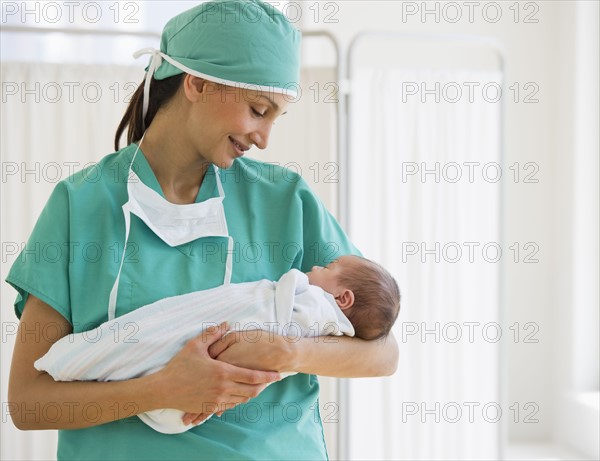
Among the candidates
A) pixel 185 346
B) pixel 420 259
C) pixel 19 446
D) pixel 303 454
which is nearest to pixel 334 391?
pixel 420 259

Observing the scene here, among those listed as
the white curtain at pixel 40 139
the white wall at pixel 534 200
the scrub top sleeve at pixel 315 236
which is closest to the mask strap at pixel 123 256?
the scrub top sleeve at pixel 315 236

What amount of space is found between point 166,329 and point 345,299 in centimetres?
35

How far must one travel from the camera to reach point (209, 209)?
1451 millimetres

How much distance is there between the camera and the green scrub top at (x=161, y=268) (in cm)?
133

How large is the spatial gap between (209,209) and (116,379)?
13.7 inches

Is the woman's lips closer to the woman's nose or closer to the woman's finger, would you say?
the woman's nose

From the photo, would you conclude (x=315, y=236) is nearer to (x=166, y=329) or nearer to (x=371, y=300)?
(x=371, y=300)

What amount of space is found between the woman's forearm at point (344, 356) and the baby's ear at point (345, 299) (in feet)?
0.23

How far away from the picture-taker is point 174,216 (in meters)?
1.43

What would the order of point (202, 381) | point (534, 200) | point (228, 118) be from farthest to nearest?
point (534, 200) → point (228, 118) → point (202, 381)

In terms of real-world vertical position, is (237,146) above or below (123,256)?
above

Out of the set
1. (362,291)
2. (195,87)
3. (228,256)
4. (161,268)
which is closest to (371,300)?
(362,291)

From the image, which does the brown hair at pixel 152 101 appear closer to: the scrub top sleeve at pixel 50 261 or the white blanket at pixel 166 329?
the scrub top sleeve at pixel 50 261

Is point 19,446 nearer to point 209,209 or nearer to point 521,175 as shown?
point 209,209
